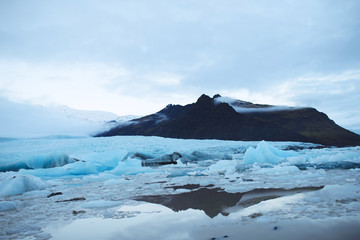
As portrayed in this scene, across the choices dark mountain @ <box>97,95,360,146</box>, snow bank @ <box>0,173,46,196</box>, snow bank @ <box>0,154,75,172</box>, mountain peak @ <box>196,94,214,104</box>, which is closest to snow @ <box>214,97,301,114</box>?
dark mountain @ <box>97,95,360,146</box>

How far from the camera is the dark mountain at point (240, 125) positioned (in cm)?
5403

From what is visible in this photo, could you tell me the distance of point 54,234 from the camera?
191 cm

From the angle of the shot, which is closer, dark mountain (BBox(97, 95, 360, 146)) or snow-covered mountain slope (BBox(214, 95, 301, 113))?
dark mountain (BBox(97, 95, 360, 146))

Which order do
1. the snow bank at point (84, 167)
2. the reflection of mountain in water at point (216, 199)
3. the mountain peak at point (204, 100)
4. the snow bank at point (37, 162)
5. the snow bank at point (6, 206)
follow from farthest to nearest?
the mountain peak at point (204, 100) → the snow bank at point (37, 162) → the snow bank at point (84, 167) → the snow bank at point (6, 206) → the reflection of mountain in water at point (216, 199)

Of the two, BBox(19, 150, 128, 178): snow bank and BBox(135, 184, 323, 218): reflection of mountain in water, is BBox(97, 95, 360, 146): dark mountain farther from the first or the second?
BBox(135, 184, 323, 218): reflection of mountain in water

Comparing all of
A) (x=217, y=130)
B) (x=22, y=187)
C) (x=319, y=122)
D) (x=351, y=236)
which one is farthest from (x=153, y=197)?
(x=319, y=122)

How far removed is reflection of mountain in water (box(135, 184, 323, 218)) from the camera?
2.53 m

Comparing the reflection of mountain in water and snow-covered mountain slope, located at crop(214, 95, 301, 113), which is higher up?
snow-covered mountain slope, located at crop(214, 95, 301, 113)

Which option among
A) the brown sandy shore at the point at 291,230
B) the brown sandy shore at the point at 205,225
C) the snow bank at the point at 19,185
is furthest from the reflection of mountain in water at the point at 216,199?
the snow bank at the point at 19,185

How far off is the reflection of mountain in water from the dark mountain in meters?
50.7

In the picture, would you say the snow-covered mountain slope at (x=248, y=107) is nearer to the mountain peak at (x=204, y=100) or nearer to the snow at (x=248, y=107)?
the snow at (x=248, y=107)

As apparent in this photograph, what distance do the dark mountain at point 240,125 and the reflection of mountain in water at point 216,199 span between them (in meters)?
50.7

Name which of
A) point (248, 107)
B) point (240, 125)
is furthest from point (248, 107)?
point (240, 125)

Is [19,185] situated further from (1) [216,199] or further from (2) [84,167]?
(1) [216,199]
